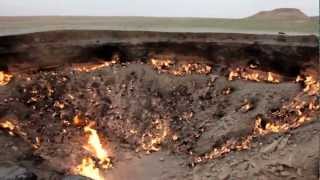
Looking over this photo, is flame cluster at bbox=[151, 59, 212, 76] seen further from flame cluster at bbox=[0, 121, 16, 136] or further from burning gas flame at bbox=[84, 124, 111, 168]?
flame cluster at bbox=[0, 121, 16, 136]

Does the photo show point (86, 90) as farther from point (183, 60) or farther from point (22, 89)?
point (183, 60)

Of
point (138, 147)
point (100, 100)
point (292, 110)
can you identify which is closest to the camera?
point (292, 110)

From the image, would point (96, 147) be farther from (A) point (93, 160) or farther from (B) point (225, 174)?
(B) point (225, 174)

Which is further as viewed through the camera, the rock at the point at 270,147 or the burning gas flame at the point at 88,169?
the burning gas flame at the point at 88,169

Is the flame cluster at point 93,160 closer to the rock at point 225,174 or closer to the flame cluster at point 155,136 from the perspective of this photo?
the flame cluster at point 155,136

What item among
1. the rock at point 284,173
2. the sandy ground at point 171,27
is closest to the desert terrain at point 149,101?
the rock at point 284,173

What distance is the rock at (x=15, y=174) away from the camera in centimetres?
988

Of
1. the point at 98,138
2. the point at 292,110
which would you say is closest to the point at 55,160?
the point at 98,138

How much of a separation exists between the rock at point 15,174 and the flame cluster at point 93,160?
1.53 meters

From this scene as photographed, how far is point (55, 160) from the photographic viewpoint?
11.9m

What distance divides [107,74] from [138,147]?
8.31ft

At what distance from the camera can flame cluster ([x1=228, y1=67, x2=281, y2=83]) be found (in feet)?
43.2

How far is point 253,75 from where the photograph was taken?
43.9 feet

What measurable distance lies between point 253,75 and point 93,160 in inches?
187
